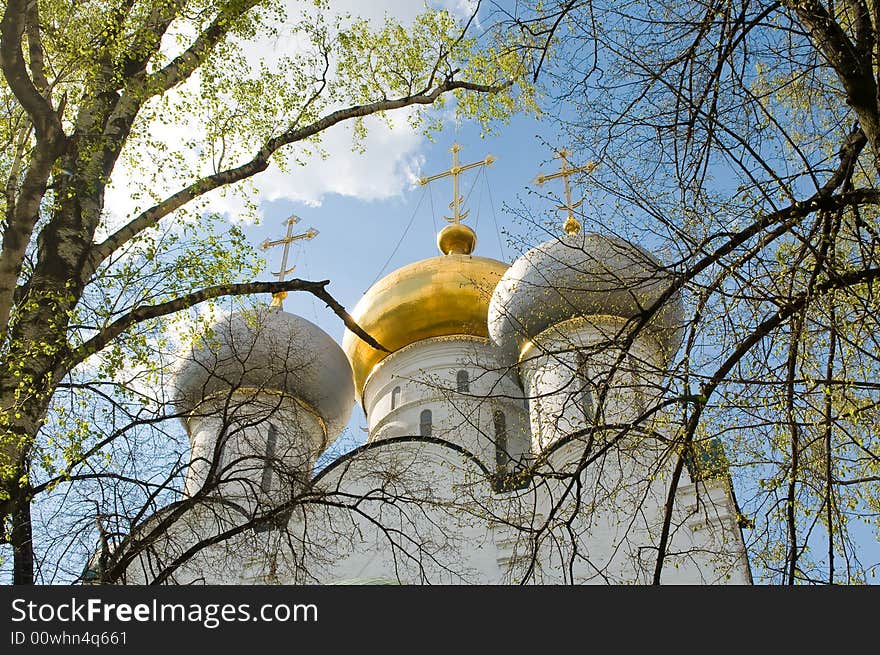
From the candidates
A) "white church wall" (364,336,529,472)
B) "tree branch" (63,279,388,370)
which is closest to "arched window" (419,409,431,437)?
"white church wall" (364,336,529,472)

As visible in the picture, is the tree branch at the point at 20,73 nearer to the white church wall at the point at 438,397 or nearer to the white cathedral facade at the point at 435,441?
the white cathedral facade at the point at 435,441

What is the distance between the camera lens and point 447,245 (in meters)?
15.7

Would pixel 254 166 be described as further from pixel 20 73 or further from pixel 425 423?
pixel 425 423

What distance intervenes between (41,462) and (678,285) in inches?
118

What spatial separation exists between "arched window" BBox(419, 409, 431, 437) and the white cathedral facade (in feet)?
0.11

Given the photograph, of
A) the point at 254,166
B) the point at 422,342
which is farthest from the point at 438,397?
the point at 254,166

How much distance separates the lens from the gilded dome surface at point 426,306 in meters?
13.2

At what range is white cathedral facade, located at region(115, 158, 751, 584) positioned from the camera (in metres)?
5.31

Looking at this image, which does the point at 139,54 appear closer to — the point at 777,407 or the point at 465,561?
the point at 777,407

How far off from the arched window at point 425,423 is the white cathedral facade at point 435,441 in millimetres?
32

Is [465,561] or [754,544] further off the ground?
[465,561]

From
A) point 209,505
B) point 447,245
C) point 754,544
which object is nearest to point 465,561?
point 209,505

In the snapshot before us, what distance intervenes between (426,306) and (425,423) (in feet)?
6.00

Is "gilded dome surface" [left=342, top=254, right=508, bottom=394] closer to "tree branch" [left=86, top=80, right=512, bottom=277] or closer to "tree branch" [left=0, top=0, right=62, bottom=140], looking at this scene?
"tree branch" [left=86, top=80, right=512, bottom=277]
